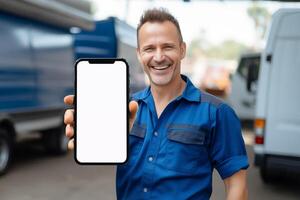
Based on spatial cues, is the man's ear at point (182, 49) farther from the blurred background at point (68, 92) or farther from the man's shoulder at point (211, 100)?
the blurred background at point (68, 92)

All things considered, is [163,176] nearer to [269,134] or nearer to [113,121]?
[113,121]

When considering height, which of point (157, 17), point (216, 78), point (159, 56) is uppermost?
point (157, 17)

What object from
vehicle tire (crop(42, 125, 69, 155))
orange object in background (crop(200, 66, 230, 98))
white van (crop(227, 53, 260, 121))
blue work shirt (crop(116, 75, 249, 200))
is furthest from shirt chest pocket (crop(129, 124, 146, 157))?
orange object in background (crop(200, 66, 230, 98))

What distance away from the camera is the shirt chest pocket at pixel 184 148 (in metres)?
1.87

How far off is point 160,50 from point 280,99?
4902mm

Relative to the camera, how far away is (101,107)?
1.60 m

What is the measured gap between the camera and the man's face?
1828 mm

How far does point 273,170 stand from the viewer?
6.53m

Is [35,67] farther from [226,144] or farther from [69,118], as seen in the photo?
[69,118]

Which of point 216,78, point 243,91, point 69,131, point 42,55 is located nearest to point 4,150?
point 42,55

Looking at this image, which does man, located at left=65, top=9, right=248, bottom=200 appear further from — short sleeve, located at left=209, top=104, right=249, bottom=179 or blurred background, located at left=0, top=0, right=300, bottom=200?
blurred background, located at left=0, top=0, right=300, bottom=200

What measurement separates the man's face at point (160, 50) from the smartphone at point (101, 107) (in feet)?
0.87

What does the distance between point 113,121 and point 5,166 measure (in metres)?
6.66

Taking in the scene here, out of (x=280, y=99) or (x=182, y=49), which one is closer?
(x=182, y=49)
